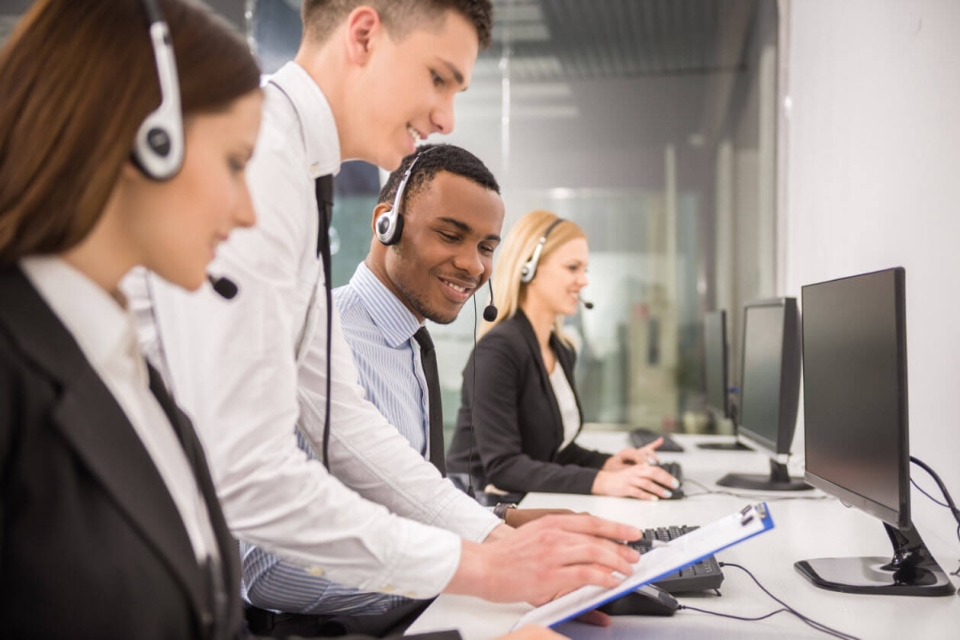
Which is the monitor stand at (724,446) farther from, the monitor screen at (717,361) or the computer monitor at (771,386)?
the computer monitor at (771,386)

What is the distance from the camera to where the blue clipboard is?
3.14 ft

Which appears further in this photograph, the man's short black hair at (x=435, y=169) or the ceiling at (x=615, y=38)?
the ceiling at (x=615, y=38)

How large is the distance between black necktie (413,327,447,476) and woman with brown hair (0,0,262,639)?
0.96 m

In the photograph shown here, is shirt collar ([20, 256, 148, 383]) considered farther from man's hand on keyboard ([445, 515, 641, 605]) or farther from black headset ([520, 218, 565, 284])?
black headset ([520, 218, 565, 284])

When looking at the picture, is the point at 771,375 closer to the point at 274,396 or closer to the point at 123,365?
the point at 274,396

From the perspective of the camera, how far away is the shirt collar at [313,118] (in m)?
1.10

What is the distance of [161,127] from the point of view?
0.63m

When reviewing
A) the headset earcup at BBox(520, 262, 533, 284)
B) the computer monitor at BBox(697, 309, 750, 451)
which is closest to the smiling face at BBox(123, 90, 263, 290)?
the headset earcup at BBox(520, 262, 533, 284)

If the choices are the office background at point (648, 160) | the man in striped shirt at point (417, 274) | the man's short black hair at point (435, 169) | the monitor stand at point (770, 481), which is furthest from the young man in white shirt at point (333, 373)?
the office background at point (648, 160)

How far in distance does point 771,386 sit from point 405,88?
4.76 ft

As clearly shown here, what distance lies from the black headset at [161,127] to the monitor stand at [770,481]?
195cm

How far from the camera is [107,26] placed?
0.65 meters

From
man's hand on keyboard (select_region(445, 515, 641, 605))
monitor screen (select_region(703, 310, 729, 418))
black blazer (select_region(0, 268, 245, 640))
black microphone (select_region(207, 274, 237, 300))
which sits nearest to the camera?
black blazer (select_region(0, 268, 245, 640))

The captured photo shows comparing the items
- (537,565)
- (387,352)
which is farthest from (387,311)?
(537,565)
